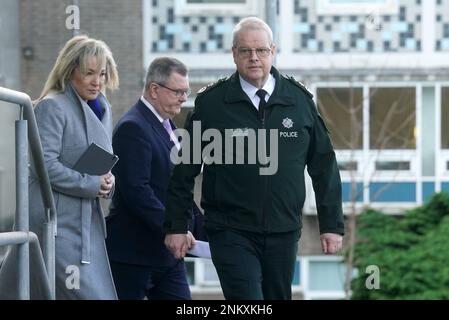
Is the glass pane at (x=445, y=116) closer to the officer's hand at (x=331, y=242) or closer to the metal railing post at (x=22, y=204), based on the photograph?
the officer's hand at (x=331, y=242)

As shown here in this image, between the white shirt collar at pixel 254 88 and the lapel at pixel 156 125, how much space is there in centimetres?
117

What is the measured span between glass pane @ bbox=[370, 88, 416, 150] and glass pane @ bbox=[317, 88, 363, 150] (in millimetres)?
244

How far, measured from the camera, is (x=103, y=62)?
742 cm

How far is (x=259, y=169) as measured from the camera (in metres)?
6.94

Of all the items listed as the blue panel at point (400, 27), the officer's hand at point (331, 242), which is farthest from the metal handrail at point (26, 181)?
the blue panel at point (400, 27)

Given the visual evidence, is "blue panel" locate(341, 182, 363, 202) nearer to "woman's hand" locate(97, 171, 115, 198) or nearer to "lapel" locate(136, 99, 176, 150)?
"lapel" locate(136, 99, 176, 150)

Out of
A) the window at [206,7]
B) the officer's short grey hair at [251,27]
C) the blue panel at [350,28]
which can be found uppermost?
the window at [206,7]

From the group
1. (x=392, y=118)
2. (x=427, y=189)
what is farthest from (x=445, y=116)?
(x=427, y=189)

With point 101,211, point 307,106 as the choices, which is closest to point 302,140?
point 307,106

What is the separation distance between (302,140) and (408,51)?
62.5 ft

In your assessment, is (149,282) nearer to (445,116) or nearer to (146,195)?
(146,195)

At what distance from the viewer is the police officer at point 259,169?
691 centimetres

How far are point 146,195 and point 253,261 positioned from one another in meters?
1.23

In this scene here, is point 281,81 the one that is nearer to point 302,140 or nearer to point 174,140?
point 302,140
